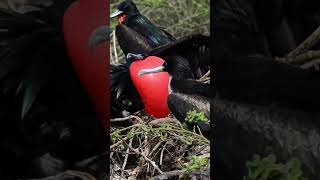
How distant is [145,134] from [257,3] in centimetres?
205

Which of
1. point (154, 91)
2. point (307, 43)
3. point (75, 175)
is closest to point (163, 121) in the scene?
point (154, 91)

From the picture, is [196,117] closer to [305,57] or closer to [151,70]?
[151,70]

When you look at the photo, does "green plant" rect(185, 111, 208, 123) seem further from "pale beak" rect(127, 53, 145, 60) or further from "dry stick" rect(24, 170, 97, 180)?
"dry stick" rect(24, 170, 97, 180)

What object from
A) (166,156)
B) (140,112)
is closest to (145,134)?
(166,156)

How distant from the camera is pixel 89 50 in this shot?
1871 mm

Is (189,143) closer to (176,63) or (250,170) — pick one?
(176,63)

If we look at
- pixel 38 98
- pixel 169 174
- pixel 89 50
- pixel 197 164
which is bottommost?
pixel 169 174

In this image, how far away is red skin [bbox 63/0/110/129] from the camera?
71.4 inches

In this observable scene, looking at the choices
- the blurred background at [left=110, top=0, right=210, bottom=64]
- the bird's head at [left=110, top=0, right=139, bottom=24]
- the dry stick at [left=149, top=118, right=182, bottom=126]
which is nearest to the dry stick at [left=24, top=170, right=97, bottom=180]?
the dry stick at [left=149, top=118, right=182, bottom=126]

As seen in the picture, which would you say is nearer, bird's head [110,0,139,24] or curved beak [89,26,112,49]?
curved beak [89,26,112,49]

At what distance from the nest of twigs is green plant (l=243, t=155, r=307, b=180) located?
4.61 feet

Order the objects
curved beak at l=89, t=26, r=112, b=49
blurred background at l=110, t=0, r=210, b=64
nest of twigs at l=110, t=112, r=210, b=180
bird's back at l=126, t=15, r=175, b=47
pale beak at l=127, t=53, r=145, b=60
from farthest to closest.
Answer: blurred background at l=110, t=0, r=210, b=64
bird's back at l=126, t=15, r=175, b=47
pale beak at l=127, t=53, r=145, b=60
nest of twigs at l=110, t=112, r=210, b=180
curved beak at l=89, t=26, r=112, b=49

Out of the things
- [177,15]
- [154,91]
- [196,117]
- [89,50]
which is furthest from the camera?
[177,15]

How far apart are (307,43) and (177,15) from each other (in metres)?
4.27
